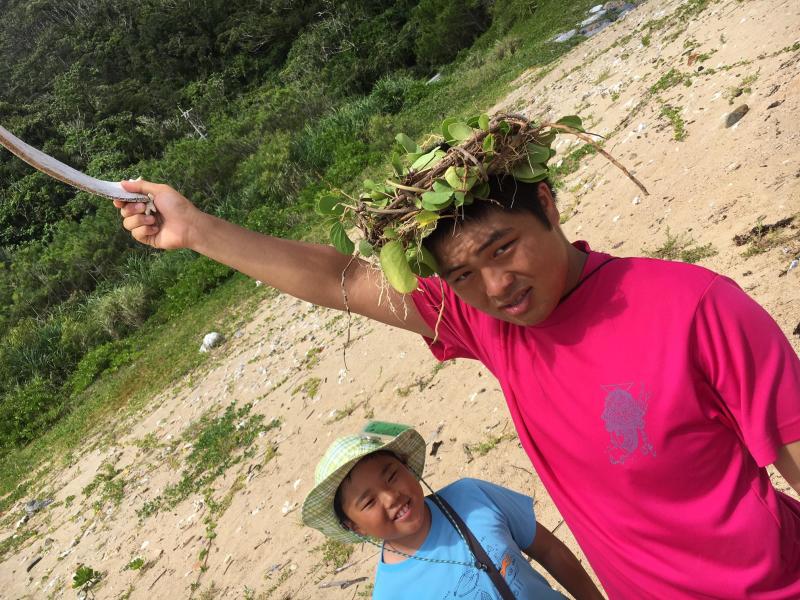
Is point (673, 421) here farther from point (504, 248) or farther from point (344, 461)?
point (344, 461)

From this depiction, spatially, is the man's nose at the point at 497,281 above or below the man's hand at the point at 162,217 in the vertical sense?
below

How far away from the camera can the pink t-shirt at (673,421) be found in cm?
115

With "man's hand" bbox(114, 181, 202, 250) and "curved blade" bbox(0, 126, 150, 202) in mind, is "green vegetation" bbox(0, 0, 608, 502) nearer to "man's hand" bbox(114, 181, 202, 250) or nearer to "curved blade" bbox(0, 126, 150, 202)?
"man's hand" bbox(114, 181, 202, 250)

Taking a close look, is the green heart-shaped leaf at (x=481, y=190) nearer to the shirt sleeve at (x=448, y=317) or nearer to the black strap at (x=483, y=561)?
the shirt sleeve at (x=448, y=317)

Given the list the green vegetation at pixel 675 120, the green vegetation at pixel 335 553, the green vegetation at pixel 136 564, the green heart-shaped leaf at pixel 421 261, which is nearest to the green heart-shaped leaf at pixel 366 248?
the green heart-shaped leaf at pixel 421 261

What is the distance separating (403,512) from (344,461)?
0.78ft

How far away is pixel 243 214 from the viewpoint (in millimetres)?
17109

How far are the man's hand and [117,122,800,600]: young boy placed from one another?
877 millimetres

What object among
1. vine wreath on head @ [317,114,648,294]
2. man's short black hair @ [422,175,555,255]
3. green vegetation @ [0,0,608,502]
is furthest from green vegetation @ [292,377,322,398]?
man's short black hair @ [422,175,555,255]

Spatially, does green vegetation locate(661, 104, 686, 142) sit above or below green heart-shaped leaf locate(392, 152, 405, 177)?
below

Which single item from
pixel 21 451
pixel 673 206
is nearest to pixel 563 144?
pixel 673 206

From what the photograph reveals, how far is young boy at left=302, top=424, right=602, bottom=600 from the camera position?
1.77m

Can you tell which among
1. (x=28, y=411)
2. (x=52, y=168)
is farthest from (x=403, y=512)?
(x=28, y=411)

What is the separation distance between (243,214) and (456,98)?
21.8 feet
